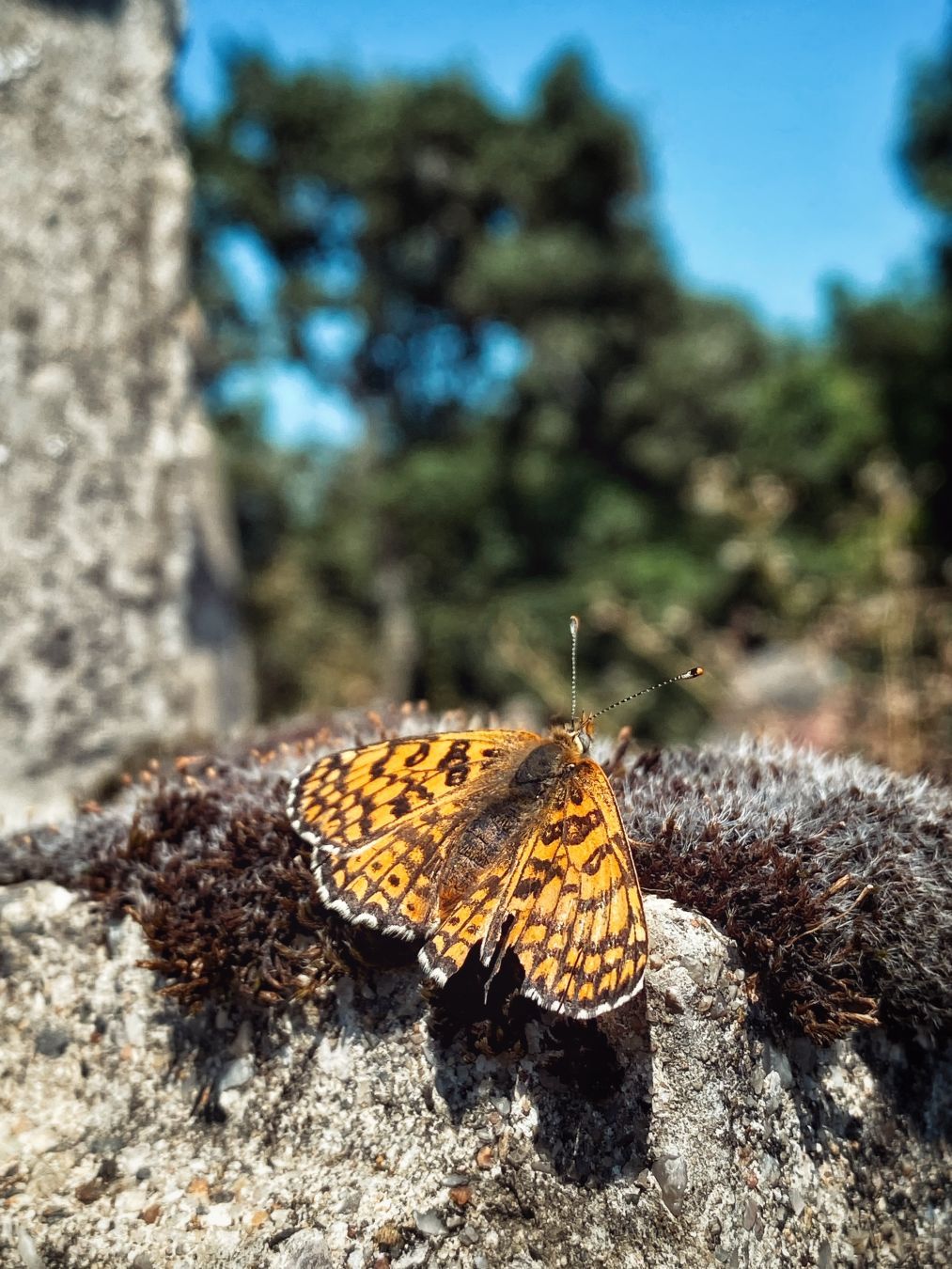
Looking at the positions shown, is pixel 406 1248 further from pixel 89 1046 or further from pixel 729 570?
pixel 729 570

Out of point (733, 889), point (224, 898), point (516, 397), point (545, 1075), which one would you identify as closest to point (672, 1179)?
point (545, 1075)

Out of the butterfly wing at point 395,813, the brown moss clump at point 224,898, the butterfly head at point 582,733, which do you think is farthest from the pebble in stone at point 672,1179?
the butterfly head at point 582,733

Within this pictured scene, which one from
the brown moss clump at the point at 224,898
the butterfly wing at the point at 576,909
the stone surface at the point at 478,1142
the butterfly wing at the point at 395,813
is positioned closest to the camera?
the butterfly wing at the point at 576,909

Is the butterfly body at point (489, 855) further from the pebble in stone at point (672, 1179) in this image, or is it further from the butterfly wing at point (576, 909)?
the pebble in stone at point (672, 1179)

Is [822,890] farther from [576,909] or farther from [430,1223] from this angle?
[430,1223]

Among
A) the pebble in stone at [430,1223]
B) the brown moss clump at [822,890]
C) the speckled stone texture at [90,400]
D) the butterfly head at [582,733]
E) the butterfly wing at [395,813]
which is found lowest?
the pebble in stone at [430,1223]

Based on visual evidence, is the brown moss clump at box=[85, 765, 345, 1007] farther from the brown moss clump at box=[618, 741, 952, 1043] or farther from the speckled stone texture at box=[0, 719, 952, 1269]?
the brown moss clump at box=[618, 741, 952, 1043]
